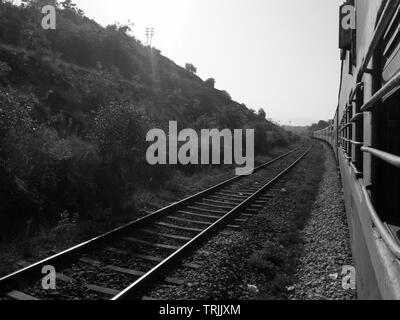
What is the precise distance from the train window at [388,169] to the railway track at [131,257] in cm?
294

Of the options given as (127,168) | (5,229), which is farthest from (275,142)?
(5,229)

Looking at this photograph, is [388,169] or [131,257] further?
[131,257]

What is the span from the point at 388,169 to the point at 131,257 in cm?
413

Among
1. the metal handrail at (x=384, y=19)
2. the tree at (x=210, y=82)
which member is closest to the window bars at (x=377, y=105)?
the metal handrail at (x=384, y=19)

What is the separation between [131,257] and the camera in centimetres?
596

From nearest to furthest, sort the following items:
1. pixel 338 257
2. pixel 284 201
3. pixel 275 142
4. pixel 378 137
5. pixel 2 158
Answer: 1. pixel 378 137
2. pixel 338 257
3. pixel 2 158
4. pixel 284 201
5. pixel 275 142

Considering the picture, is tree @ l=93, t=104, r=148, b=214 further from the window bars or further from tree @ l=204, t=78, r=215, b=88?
tree @ l=204, t=78, r=215, b=88

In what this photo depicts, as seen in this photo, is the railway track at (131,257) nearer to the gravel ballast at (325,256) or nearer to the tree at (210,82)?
the gravel ballast at (325,256)

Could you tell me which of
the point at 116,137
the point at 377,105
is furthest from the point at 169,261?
the point at 116,137

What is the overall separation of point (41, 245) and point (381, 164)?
221 inches

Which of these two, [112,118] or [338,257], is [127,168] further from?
[338,257]

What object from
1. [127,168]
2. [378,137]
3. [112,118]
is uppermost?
[112,118]

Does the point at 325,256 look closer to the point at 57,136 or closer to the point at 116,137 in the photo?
the point at 116,137

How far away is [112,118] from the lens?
34.9 ft
